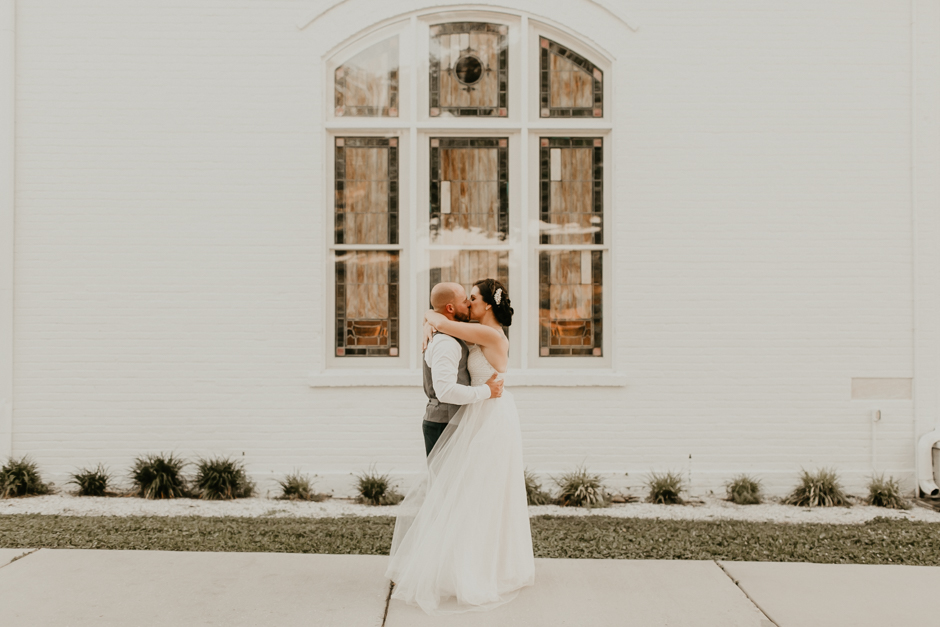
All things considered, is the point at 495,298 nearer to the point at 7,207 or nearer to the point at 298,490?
the point at 298,490

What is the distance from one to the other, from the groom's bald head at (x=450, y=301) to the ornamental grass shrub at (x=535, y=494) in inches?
117

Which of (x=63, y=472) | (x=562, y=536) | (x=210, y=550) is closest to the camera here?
(x=210, y=550)

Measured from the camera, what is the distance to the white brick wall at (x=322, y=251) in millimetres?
6832

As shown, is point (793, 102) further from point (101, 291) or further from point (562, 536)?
point (101, 291)

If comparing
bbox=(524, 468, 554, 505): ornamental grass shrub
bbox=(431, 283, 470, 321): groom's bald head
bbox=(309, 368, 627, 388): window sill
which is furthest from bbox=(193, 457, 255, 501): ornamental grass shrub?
bbox=(431, 283, 470, 321): groom's bald head

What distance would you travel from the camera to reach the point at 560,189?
7125 millimetres

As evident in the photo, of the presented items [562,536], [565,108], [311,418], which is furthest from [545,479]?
[565,108]

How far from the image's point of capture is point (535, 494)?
6.61 m

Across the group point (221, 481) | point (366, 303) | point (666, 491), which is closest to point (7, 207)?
point (221, 481)

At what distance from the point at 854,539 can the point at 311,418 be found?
457cm

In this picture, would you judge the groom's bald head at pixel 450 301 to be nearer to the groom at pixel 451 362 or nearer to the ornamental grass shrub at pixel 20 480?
the groom at pixel 451 362

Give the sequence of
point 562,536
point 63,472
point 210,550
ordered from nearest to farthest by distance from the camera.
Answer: point 210,550
point 562,536
point 63,472

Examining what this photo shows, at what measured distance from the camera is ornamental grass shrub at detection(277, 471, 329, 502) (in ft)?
22.0

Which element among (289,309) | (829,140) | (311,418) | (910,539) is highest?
(829,140)
